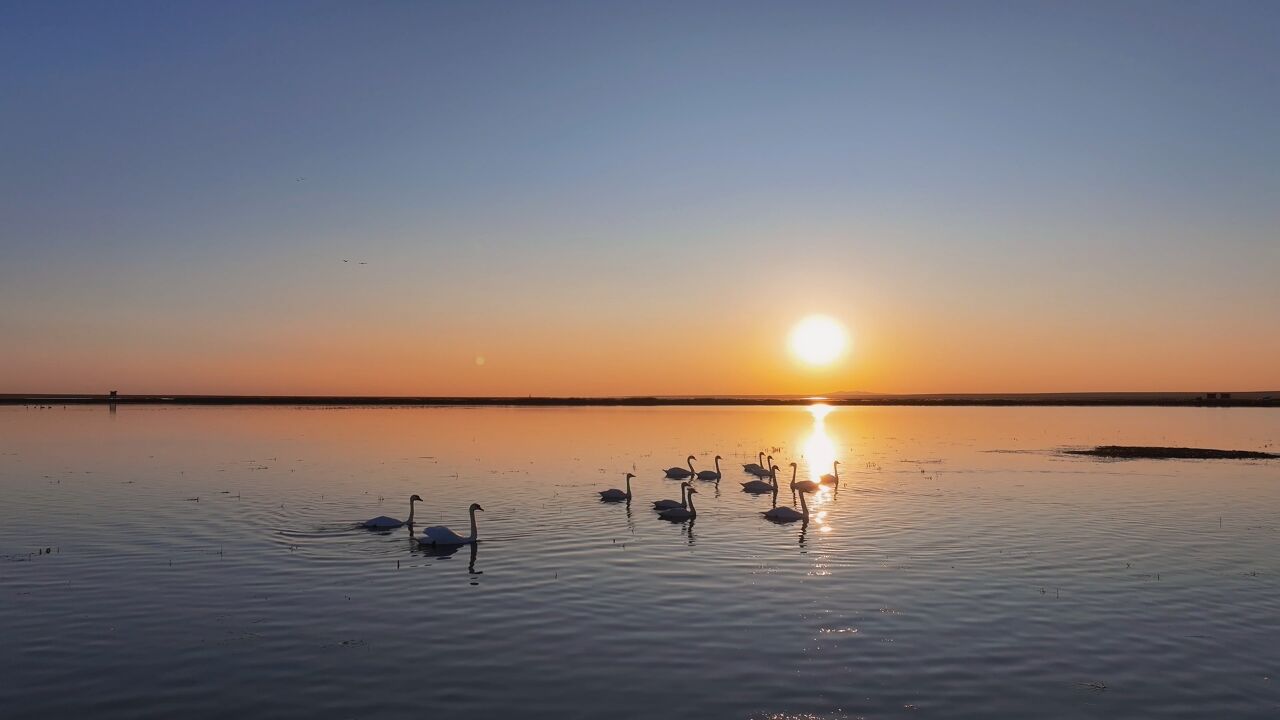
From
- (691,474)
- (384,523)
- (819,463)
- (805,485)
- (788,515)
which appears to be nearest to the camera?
(384,523)

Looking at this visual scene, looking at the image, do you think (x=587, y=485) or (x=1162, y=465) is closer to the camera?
(x=587, y=485)

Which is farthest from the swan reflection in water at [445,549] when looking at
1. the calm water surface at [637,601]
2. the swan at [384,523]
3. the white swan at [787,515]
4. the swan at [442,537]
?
the white swan at [787,515]

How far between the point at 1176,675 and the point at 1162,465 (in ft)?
132

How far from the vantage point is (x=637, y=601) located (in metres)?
18.2

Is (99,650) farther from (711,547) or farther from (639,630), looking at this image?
(711,547)

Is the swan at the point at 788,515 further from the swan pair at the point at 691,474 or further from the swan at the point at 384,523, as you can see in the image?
the swan at the point at 384,523

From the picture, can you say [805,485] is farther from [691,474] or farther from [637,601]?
[637,601]

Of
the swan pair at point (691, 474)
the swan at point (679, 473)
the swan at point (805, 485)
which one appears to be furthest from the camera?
the swan at point (679, 473)

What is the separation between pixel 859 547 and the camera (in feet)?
80.7

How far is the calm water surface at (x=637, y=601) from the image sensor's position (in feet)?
41.8

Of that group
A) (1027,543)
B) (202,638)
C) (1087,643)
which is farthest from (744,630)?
(1027,543)

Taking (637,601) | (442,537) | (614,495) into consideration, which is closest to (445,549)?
(442,537)

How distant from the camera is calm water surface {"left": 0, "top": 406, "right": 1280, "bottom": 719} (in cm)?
1275

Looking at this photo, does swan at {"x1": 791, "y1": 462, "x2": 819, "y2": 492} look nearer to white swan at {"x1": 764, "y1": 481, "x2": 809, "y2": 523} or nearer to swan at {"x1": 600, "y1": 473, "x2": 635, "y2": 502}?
white swan at {"x1": 764, "y1": 481, "x2": 809, "y2": 523}
